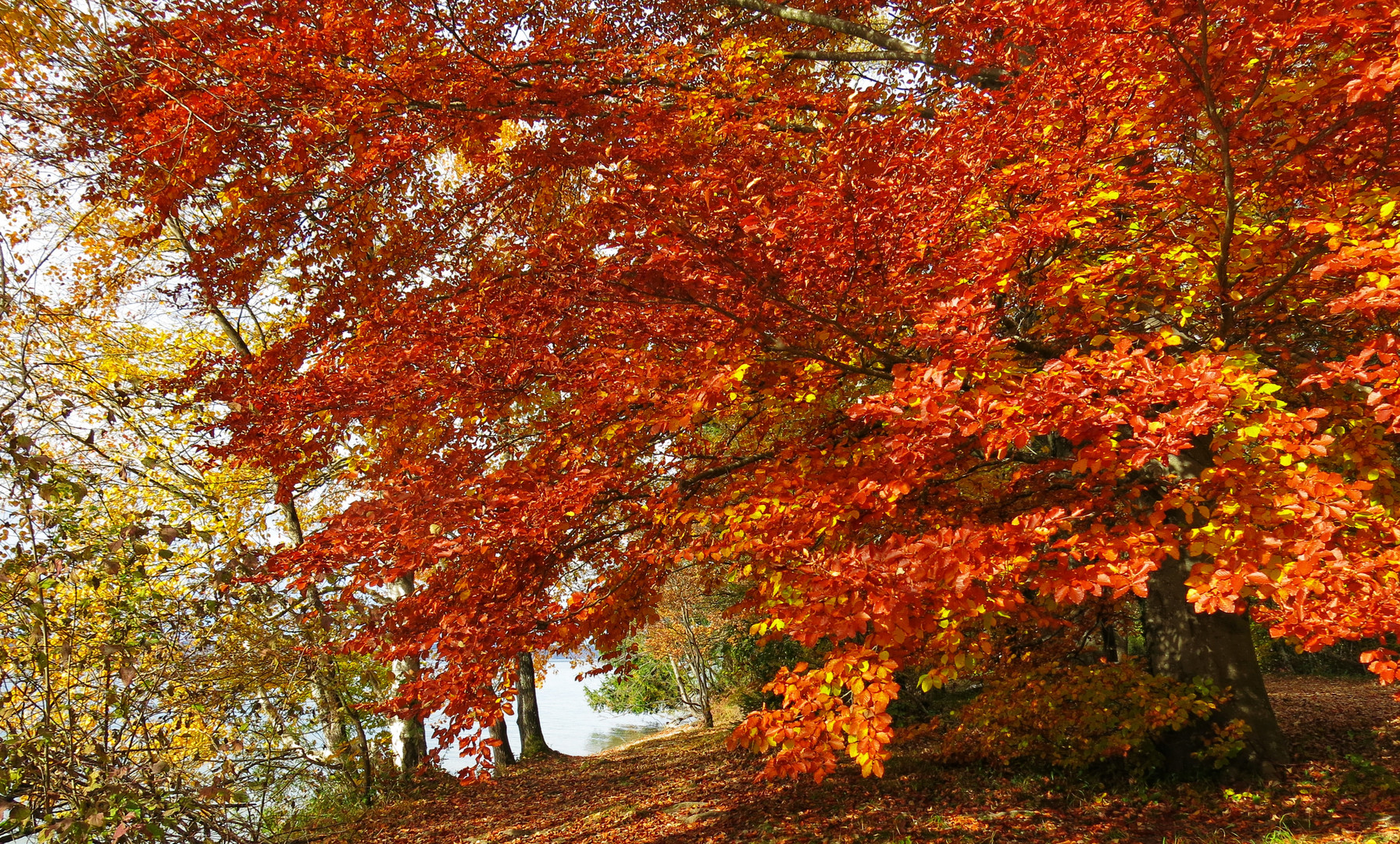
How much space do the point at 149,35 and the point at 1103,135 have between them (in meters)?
5.89

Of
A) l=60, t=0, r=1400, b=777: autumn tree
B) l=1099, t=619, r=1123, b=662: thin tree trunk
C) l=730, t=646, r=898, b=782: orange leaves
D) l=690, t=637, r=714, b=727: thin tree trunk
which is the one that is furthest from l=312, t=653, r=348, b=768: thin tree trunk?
l=690, t=637, r=714, b=727: thin tree trunk

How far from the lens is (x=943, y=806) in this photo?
7.31 meters

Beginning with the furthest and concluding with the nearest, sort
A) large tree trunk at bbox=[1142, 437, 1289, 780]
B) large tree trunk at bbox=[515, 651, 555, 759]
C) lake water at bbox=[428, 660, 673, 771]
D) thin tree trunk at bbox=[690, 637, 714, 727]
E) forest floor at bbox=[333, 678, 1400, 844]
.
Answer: lake water at bbox=[428, 660, 673, 771]
thin tree trunk at bbox=[690, 637, 714, 727]
large tree trunk at bbox=[515, 651, 555, 759]
large tree trunk at bbox=[1142, 437, 1289, 780]
forest floor at bbox=[333, 678, 1400, 844]

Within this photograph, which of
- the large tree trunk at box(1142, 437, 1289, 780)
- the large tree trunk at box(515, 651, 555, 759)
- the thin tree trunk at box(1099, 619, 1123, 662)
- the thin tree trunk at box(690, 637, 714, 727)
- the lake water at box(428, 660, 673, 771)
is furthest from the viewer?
the lake water at box(428, 660, 673, 771)

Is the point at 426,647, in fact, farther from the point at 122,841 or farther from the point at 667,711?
the point at 667,711

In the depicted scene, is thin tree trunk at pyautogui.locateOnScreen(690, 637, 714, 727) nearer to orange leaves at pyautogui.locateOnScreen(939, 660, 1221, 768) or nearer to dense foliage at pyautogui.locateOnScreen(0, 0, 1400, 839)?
orange leaves at pyautogui.locateOnScreen(939, 660, 1221, 768)

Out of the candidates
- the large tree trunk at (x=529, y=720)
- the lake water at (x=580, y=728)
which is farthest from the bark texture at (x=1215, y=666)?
the lake water at (x=580, y=728)

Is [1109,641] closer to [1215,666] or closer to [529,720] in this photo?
[1215,666]

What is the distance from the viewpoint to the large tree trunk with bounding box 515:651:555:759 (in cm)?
1648

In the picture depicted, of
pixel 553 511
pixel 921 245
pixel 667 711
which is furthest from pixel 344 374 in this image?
pixel 667 711

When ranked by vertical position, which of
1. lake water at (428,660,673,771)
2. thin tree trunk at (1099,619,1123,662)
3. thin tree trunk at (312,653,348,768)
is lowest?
lake water at (428,660,673,771)

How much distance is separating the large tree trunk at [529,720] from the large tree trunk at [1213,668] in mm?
12380

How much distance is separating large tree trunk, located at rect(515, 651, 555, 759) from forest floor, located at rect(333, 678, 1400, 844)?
4225 mm

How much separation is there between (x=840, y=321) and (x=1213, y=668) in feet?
17.3
